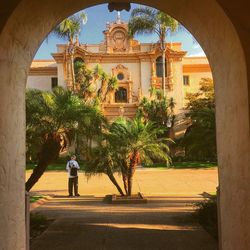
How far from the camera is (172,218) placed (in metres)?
8.78

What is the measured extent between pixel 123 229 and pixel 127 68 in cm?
3898

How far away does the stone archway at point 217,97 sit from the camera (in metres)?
3.73

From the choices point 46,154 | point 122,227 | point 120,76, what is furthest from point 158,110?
point 122,227

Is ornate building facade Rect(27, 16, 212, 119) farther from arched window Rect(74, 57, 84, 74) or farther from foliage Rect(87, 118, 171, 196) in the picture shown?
foliage Rect(87, 118, 171, 196)

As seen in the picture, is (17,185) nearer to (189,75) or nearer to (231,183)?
(231,183)

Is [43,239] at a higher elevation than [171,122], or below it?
below

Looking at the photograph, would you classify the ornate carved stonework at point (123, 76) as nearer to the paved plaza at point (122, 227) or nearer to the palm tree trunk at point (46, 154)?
the paved plaza at point (122, 227)

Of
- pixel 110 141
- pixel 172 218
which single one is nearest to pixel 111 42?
pixel 110 141

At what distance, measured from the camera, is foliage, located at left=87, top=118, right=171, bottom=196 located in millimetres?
12570

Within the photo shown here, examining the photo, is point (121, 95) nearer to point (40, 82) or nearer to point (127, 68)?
point (127, 68)

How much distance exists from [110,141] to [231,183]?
8.86 meters


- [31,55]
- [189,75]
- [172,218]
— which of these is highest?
[189,75]

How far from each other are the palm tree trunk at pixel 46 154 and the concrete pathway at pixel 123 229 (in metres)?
0.99

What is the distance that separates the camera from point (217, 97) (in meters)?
4.58
